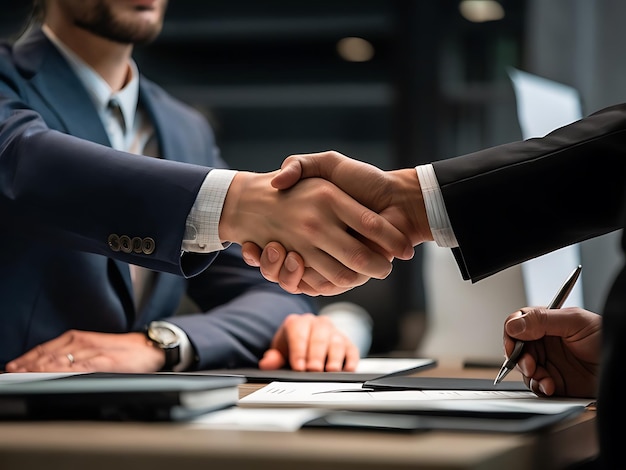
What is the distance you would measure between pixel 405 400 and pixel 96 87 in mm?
1131

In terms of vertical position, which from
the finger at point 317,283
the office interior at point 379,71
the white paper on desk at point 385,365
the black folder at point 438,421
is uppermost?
the office interior at point 379,71

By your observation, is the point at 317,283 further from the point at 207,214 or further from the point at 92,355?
the point at 92,355

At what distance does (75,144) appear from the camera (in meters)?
1.42

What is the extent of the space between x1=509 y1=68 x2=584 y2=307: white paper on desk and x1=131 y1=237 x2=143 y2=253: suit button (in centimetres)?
77

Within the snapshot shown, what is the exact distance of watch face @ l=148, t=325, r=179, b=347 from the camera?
1507 mm

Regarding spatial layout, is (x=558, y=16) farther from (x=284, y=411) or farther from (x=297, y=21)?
(x=284, y=411)

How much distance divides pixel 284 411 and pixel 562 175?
0.51 m

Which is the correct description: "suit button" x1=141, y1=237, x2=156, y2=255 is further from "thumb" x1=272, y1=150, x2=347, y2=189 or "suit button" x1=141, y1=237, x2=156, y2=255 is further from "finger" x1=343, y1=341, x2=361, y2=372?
"finger" x1=343, y1=341, x2=361, y2=372

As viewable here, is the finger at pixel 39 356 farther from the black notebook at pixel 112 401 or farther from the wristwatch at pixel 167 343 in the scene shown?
the black notebook at pixel 112 401

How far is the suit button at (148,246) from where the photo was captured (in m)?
1.35

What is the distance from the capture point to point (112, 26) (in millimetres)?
1892

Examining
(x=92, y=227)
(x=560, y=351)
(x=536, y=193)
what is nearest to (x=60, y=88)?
(x=92, y=227)

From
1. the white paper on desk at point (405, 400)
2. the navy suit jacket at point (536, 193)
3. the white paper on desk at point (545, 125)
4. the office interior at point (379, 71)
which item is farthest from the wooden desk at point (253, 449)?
the office interior at point (379, 71)

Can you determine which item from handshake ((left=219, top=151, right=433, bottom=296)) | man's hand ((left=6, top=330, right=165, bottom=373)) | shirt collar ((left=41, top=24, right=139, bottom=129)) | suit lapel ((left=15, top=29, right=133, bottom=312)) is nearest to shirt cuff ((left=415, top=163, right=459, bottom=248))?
handshake ((left=219, top=151, right=433, bottom=296))
